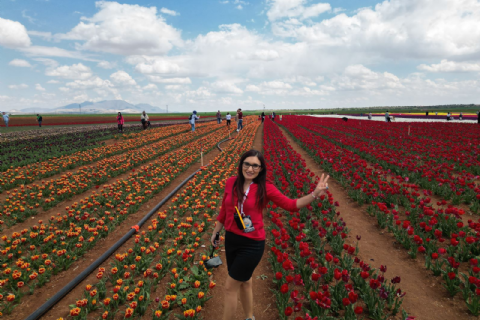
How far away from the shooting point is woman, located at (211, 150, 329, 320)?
2938 mm

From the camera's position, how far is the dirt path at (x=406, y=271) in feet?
12.6

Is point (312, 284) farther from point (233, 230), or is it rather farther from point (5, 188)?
point (5, 188)

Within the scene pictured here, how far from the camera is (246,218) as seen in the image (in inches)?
116

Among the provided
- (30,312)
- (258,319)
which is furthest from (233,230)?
(30,312)

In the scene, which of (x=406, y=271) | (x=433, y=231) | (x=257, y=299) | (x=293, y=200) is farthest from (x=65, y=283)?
(x=433, y=231)

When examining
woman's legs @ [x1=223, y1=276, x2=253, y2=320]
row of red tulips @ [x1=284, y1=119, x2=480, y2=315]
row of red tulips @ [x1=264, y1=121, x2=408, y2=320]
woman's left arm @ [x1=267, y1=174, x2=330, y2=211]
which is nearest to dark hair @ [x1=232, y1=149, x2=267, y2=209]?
woman's left arm @ [x1=267, y1=174, x2=330, y2=211]

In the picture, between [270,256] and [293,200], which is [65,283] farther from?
[293,200]

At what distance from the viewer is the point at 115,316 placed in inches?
152

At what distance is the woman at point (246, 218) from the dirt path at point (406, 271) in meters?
2.72

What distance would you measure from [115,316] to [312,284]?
3125mm

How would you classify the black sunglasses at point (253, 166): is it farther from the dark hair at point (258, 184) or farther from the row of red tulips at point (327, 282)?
the row of red tulips at point (327, 282)

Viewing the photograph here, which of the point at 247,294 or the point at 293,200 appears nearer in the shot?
the point at 293,200

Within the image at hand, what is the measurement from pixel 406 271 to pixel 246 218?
387 centimetres

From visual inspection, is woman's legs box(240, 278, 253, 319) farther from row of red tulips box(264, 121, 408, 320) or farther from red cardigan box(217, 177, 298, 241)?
red cardigan box(217, 177, 298, 241)
